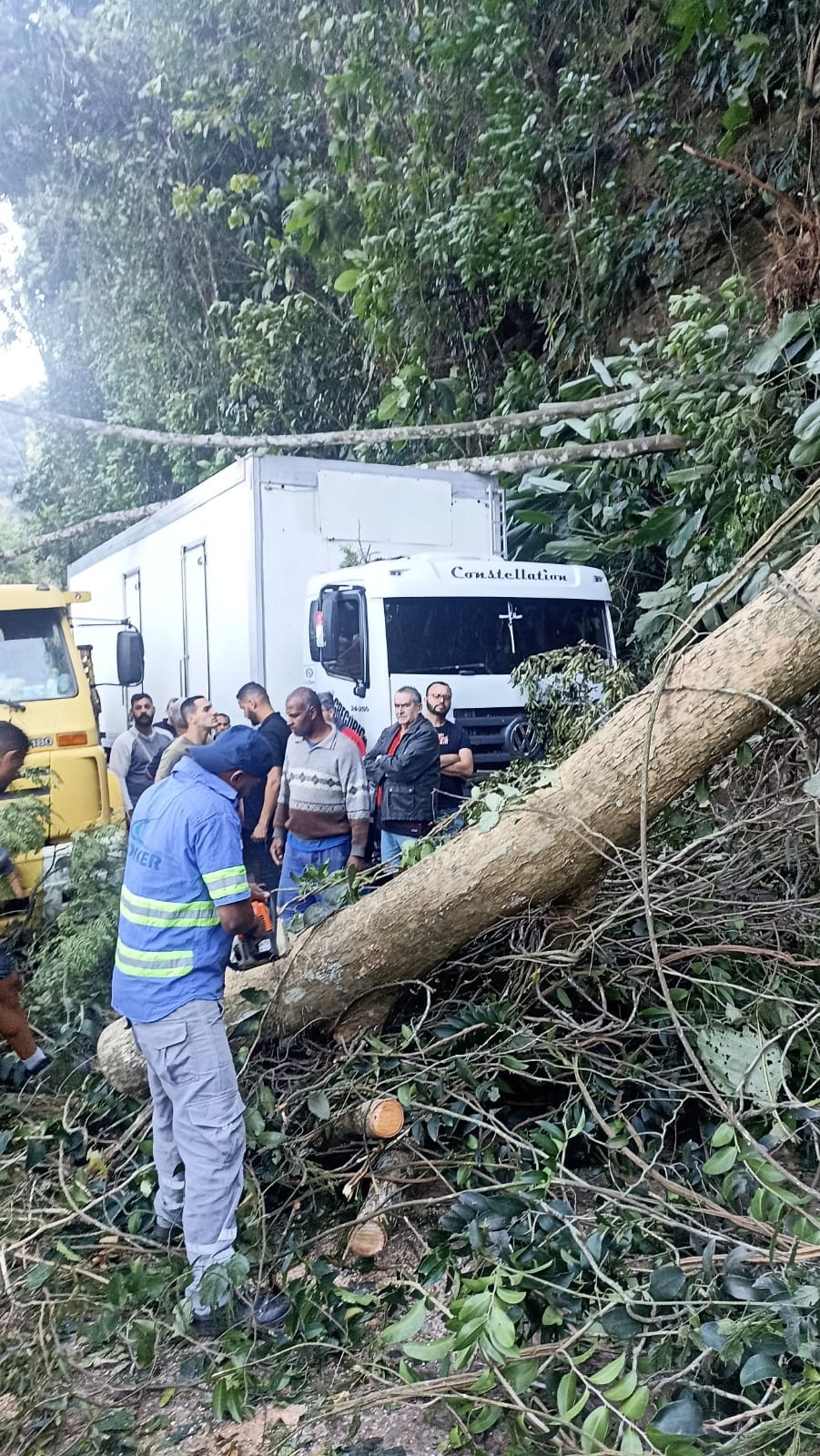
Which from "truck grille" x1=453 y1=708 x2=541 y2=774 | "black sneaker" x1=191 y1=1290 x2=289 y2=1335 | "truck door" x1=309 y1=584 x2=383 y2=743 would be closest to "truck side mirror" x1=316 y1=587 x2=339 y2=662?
"truck door" x1=309 y1=584 x2=383 y2=743

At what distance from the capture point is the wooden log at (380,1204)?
266 centimetres

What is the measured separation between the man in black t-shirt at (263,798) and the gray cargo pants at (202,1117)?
781 millimetres

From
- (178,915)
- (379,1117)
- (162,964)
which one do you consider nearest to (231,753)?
(178,915)

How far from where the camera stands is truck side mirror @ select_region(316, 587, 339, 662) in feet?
14.8

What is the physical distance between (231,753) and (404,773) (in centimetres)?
149

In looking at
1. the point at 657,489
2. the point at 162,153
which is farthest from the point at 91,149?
the point at 657,489

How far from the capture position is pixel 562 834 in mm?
2783

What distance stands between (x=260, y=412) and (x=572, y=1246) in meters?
8.21

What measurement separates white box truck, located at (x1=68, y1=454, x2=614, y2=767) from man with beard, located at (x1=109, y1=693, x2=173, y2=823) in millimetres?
374

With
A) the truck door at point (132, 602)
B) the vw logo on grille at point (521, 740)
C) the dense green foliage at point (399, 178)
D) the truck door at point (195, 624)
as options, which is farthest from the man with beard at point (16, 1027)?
the dense green foliage at point (399, 178)

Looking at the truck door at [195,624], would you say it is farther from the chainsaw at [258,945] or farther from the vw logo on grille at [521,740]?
the chainsaw at [258,945]

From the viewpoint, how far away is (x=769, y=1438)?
171cm

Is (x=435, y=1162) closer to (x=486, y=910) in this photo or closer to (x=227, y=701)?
(x=486, y=910)

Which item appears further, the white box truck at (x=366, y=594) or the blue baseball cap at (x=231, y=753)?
the white box truck at (x=366, y=594)
